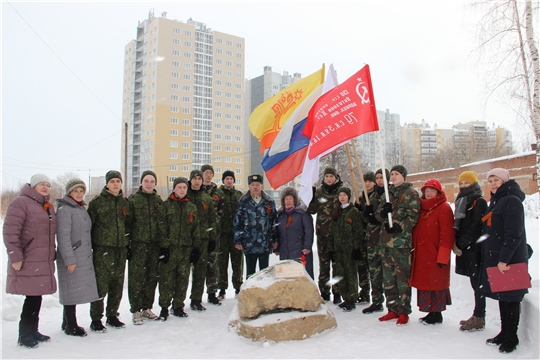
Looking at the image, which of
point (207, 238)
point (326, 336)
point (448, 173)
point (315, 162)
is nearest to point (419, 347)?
point (326, 336)

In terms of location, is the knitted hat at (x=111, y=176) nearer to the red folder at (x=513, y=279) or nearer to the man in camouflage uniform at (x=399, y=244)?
the man in camouflage uniform at (x=399, y=244)

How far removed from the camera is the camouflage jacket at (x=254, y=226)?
6.67m

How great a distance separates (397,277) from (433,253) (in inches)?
24.2

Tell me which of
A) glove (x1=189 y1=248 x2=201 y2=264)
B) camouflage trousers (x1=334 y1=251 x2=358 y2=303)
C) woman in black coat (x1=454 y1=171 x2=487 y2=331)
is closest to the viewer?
woman in black coat (x1=454 y1=171 x2=487 y2=331)

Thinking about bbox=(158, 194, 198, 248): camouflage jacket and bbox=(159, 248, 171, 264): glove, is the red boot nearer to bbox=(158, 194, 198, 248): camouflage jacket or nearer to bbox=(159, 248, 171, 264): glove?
bbox=(158, 194, 198, 248): camouflage jacket

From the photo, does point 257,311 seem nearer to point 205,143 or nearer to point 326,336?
point 326,336

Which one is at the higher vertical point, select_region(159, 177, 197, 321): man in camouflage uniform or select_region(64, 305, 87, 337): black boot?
select_region(159, 177, 197, 321): man in camouflage uniform

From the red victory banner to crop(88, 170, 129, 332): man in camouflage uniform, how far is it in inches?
114

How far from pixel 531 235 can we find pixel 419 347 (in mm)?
7114

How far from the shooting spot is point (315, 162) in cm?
577

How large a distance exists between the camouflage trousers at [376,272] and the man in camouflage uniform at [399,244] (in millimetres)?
439

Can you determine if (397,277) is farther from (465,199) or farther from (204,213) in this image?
(204,213)

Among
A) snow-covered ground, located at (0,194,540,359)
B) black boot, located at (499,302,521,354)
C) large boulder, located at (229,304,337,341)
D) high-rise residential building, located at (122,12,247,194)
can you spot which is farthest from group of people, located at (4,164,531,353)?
high-rise residential building, located at (122,12,247,194)

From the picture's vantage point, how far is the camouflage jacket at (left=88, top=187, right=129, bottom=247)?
5.20 metres
